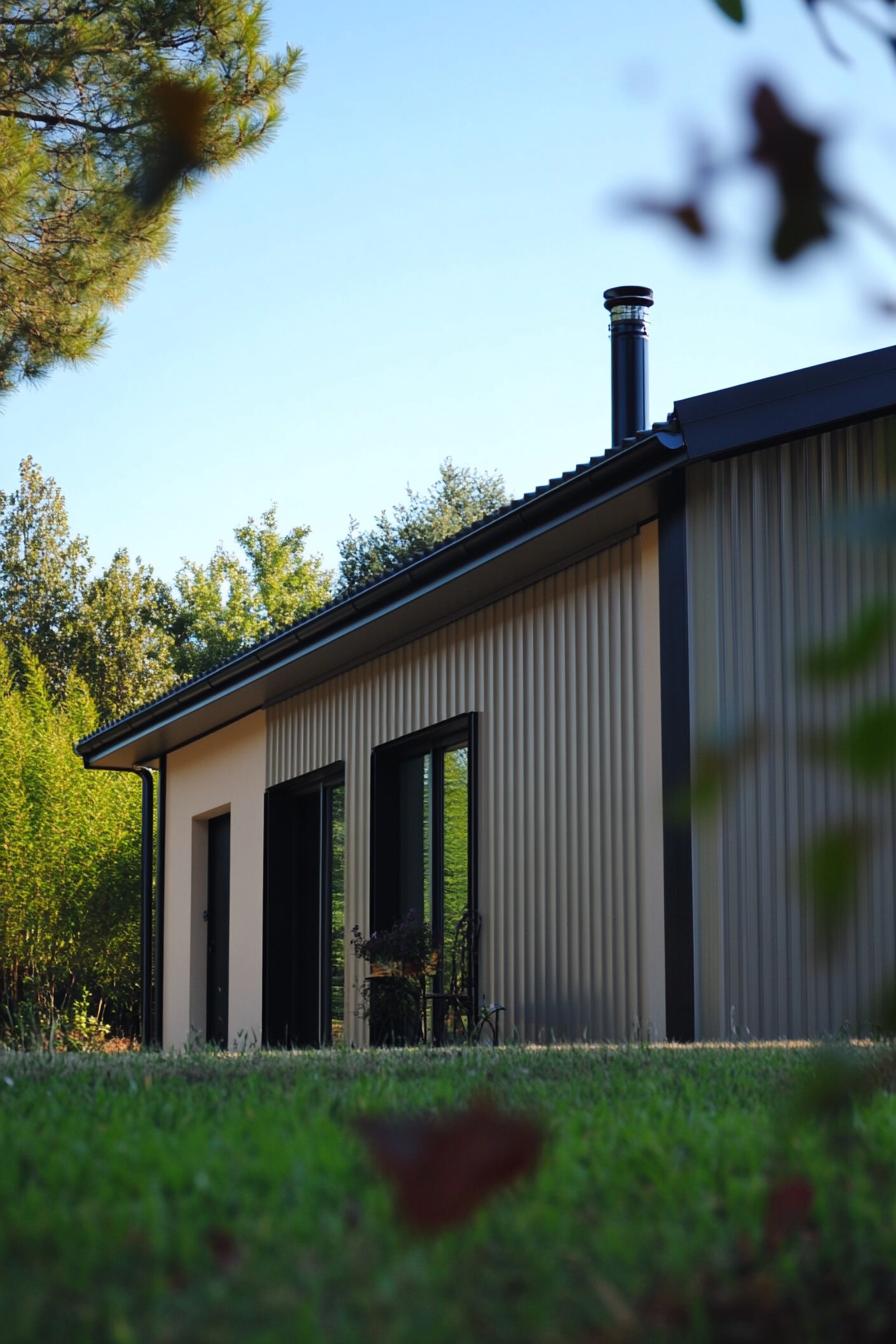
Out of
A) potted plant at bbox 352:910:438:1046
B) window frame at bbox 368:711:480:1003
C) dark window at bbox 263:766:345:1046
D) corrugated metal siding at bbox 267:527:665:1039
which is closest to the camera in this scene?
corrugated metal siding at bbox 267:527:665:1039

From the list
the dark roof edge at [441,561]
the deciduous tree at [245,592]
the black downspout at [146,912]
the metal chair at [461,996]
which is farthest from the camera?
the deciduous tree at [245,592]

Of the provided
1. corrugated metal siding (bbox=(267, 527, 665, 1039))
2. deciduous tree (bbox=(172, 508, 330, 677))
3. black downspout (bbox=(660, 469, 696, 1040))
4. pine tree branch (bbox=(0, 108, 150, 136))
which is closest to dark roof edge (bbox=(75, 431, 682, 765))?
black downspout (bbox=(660, 469, 696, 1040))

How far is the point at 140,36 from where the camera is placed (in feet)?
29.7

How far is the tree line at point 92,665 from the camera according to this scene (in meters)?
20.8

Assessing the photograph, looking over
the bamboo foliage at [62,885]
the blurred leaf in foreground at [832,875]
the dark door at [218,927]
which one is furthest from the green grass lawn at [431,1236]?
the bamboo foliage at [62,885]

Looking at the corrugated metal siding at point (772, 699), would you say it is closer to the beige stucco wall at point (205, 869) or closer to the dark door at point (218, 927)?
the beige stucco wall at point (205, 869)

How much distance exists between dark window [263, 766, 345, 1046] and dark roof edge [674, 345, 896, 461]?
5.53 meters

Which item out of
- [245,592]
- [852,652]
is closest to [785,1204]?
[852,652]

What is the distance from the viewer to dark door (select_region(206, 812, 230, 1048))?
14.2 meters

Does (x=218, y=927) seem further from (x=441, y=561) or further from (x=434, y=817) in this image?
(x=441, y=561)

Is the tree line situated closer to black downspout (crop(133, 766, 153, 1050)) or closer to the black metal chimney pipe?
black downspout (crop(133, 766, 153, 1050))

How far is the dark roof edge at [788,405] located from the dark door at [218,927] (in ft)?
27.6

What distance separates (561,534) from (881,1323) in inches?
253

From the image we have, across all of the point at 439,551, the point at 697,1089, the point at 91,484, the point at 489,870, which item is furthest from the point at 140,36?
the point at 91,484
